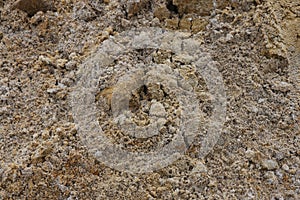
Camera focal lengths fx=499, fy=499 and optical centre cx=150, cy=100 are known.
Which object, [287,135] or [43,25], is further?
[43,25]

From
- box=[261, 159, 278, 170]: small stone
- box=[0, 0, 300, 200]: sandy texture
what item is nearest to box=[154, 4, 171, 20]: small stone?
box=[0, 0, 300, 200]: sandy texture

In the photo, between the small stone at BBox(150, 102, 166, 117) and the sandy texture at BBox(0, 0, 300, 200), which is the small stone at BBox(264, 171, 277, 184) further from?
the small stone at BBox(150, 102, 166, 117)

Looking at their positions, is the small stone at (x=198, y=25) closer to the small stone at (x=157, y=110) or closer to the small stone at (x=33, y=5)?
the small stone at (x=157, y=110)

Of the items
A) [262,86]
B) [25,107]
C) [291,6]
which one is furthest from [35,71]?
[291,6]

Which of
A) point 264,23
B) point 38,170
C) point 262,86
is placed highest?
point 264,23

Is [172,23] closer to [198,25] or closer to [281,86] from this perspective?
[198,25]

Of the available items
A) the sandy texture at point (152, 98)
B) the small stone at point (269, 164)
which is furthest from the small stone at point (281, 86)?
the small stone at point (269, 164)

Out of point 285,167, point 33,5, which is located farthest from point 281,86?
point 33,5

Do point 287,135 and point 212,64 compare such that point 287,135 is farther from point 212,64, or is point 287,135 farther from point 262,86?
point 212,64
